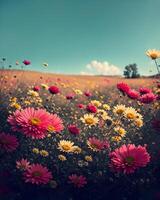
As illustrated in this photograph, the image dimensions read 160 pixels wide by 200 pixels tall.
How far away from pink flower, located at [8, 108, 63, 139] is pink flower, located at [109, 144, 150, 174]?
2.36ft

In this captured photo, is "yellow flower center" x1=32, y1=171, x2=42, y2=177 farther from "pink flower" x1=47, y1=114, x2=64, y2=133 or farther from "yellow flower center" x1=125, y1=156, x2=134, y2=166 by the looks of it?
"yellow flower center" x1=125, y1=156, x2=134, y2=166

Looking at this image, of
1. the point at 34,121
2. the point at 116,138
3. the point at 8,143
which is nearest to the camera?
the point at 34,121

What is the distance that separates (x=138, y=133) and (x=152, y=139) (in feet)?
1.26

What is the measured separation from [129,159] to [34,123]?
38.9 inches

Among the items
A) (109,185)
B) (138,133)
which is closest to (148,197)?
(109,185)

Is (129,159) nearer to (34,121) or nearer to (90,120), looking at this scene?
(34,121)

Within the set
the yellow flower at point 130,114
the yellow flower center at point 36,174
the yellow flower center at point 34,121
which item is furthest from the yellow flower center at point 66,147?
the yellow flower center at point 34,121

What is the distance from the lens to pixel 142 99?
22.7 ft

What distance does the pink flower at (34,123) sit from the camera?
3625mm

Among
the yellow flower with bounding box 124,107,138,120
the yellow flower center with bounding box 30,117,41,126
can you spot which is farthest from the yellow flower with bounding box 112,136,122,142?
the yellow flower center with bounding box 30,117,41,126

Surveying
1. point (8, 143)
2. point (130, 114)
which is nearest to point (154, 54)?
point (130, 114)

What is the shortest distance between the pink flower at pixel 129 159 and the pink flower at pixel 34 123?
72cm

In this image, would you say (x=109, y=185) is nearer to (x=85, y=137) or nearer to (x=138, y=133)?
(x=85, y=137)

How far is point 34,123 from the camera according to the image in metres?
3.60
